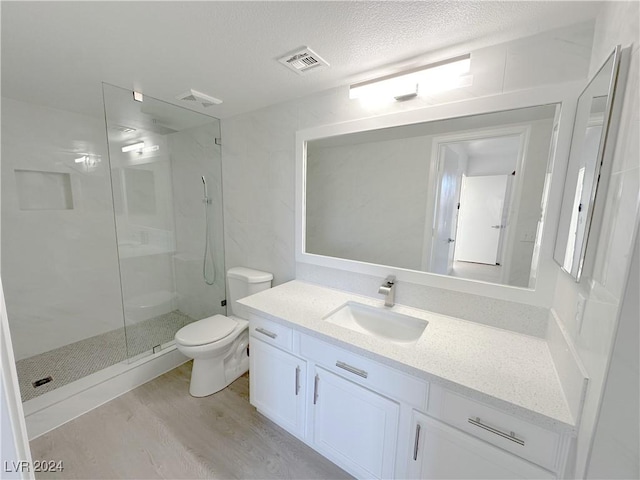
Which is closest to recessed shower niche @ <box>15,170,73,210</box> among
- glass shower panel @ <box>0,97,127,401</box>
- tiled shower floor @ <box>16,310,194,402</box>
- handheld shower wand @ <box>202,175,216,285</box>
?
glass shower panel @ <box>0,97,127,401</box>

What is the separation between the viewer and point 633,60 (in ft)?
2.38

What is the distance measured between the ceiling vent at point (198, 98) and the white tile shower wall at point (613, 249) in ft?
7.01

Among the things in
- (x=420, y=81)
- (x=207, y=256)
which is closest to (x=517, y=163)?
(x=420, y=81)

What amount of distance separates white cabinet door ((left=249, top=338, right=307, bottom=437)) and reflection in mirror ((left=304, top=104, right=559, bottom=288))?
79cm

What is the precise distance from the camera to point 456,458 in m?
1.04

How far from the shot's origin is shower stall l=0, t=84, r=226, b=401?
7.03 feet

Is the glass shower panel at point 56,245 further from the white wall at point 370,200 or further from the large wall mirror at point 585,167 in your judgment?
the large wall mirror at point 585,167

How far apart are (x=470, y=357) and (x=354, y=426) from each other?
677 mm

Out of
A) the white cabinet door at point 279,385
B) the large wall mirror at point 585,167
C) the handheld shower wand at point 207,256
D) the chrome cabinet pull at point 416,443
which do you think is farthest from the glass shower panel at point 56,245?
the large wall mirror at point 585,167

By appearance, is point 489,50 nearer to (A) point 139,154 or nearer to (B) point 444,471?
(B) point 444,471

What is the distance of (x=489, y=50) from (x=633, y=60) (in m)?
0.70

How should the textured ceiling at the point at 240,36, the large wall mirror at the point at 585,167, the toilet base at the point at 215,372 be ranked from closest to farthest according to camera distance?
the large wall mirror at the point at 585,167 → the textured ceiling at the point at 240,36 → the toilet base at the point at 215,372

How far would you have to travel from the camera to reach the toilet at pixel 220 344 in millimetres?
1905

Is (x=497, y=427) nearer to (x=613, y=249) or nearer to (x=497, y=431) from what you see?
(x=497, y=431)
